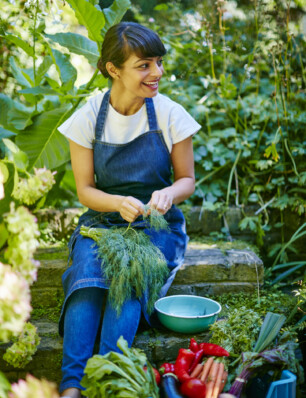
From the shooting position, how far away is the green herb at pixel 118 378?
1.48 metres

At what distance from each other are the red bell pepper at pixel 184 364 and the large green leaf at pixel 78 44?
6.45 ft

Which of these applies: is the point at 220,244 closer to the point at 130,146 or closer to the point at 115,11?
the point at 130,146

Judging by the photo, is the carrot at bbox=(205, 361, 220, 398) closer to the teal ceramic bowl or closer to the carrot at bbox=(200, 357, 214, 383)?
the carrot at bbox=(200, 357, 214, 383)

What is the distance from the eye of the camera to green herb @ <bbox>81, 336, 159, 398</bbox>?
4.87 feet

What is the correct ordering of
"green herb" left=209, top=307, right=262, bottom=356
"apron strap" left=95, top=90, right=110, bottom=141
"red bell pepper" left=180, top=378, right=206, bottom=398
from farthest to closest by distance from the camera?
1. "apron strap" left=95, top=90, right=110, bottom=141
2. "green herb" left=209, top=307, right=262, bottom=356
3. "red bell pepper" left=180, top=378, right=206, bottom=398

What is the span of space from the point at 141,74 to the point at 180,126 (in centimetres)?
38

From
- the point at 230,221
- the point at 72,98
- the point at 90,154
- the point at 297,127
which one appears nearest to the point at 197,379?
the point at 90,154

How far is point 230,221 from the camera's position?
3.23 metres

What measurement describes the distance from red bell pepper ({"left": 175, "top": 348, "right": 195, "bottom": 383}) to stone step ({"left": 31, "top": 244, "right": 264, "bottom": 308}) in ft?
2.54

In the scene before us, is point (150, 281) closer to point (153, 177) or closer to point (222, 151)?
point (153, 177)

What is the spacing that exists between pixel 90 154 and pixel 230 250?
1.11 m

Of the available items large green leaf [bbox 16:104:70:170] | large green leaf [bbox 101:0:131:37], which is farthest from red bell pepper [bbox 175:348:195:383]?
large green leaf [bbox 101:0:131:37]

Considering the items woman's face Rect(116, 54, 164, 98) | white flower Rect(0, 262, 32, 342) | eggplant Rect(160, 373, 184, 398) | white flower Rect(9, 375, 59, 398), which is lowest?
eggplant Rect(160, 373, 184, 398)

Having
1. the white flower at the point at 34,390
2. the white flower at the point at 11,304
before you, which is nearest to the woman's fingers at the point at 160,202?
the white flower at the point at 11,304
